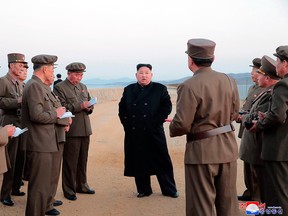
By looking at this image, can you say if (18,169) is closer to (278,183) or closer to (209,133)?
(209,133)

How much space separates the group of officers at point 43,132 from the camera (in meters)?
4.77

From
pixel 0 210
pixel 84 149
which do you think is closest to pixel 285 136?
pixel 84 149

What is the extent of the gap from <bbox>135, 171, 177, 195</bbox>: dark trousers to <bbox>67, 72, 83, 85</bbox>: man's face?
1826 mm

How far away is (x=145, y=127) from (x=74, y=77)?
1388 mm

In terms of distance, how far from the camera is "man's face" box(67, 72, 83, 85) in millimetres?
6333

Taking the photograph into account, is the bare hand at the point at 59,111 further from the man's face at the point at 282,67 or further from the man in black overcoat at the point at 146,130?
the man's face at the point at 282,67

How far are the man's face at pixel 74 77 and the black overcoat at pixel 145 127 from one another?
2.58 feet

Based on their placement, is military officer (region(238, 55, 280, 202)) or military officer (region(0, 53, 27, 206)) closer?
military officer (region(238, 55, 280, 202))

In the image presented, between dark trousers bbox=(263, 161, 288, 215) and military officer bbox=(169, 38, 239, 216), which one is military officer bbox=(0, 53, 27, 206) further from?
dark trousers bbox=(263, 161, 288, 215)

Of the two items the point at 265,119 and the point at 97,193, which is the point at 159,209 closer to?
the point at 97,193

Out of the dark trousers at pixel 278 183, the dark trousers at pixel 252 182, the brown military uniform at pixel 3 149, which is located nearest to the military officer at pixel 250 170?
the dark trousers at pixel 252 182

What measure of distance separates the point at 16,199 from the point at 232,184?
3.77 m

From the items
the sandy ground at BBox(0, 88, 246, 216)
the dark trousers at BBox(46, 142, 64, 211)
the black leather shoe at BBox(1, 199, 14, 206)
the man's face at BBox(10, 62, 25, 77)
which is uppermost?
the man's face at BBox(10, 62, 25, 77)

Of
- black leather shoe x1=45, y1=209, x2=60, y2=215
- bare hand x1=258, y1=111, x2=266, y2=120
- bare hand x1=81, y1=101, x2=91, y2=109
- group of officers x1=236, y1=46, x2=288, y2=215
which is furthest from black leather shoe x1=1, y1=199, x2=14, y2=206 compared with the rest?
bare hand x1=258, y1=111, x2=266, y2=120
